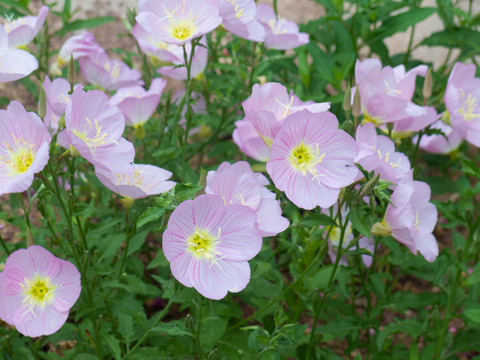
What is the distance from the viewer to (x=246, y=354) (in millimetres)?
1938

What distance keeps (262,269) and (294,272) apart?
0.48 ft

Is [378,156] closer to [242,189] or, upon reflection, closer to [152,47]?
[242,189]

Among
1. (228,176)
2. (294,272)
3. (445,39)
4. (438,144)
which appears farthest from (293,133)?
(445,39)

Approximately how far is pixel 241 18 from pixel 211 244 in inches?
33.7

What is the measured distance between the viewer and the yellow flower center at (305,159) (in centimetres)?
151

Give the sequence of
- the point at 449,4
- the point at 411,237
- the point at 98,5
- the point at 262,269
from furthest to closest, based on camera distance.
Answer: the point at 98,5, the point at 449,4, the point at 262,269, the point at 411,237

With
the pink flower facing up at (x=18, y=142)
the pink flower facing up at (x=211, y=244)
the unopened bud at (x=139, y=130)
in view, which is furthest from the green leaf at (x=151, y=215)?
the unopened bud at (x=139, y=130)

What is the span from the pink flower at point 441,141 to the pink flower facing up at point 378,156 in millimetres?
941

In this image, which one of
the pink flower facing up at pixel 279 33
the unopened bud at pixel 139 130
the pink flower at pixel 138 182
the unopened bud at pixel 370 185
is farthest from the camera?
the pink flower facing up at pixel 279 33

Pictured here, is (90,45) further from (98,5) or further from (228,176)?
(98,5)

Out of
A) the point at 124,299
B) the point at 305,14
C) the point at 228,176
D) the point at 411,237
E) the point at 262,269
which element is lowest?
the point at 305,14

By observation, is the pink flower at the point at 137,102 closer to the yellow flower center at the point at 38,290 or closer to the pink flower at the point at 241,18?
the pink flower at the point at 241,18

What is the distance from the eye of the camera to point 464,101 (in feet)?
6.95

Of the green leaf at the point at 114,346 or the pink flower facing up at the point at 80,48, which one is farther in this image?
the pink flower facing up at the point at 80,48
